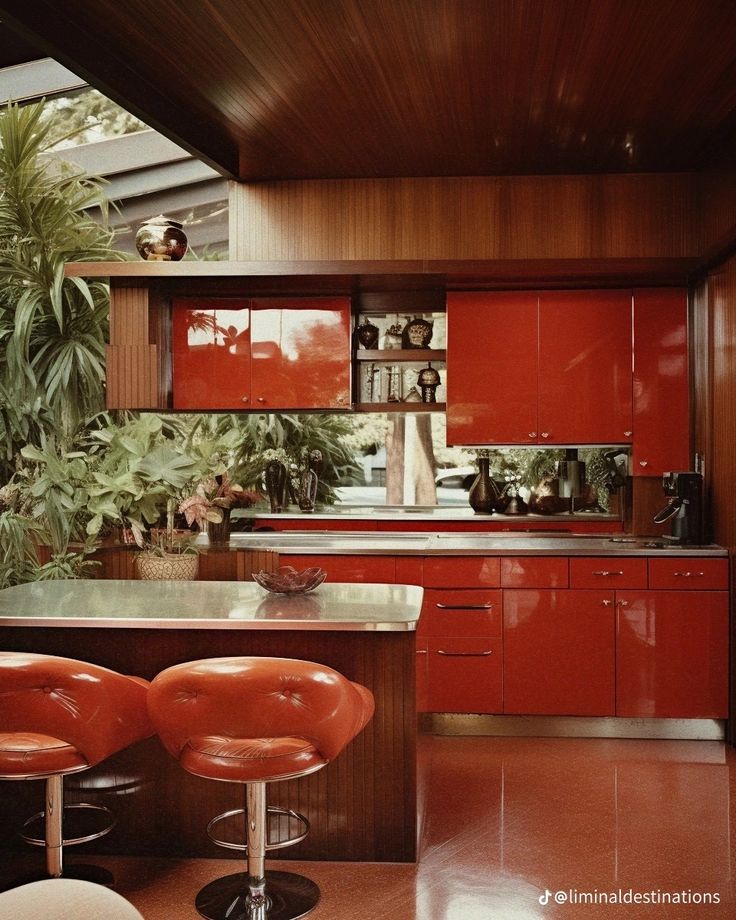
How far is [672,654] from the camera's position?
4637 mm

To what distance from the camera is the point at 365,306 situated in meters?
5.52

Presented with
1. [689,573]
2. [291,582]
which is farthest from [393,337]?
[291,582]

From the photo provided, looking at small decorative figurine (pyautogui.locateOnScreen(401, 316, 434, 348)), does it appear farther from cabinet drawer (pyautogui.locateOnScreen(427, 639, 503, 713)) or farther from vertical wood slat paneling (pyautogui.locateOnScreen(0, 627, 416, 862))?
vertical wood slat paneling (pyautogui.locateOnScreen(0, 627, 416, 862))

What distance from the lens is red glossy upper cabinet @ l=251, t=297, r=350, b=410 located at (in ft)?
17.1

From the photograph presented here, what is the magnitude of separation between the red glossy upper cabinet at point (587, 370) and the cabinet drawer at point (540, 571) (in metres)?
0.72

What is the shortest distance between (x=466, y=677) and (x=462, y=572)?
1.76ft

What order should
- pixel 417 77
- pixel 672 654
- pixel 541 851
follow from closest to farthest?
pixel 541 851 → pixel 417 77 → pixel 672 654

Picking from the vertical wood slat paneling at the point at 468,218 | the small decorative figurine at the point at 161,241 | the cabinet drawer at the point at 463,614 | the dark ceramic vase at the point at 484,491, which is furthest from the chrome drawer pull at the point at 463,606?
the small decorative figurine at the point at 161,241

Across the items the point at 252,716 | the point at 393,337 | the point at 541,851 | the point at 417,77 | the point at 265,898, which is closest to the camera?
the point at 252,716

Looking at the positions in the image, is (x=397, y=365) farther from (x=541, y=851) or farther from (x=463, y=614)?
(x=541, y=851)

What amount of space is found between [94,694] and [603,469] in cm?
374

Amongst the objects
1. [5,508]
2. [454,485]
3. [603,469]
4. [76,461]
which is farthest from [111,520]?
[603,469]

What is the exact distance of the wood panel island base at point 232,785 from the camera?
307 centimetres

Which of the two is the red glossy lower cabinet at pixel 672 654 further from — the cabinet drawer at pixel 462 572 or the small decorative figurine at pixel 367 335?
the small decorative figurine at pixel 367 335
